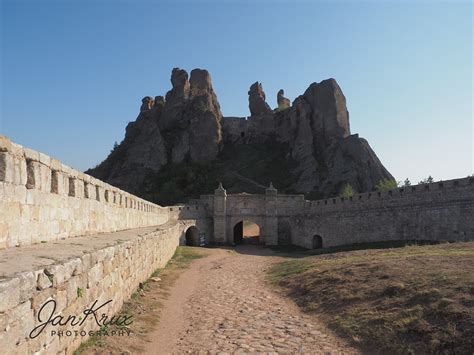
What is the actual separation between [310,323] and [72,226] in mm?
4803

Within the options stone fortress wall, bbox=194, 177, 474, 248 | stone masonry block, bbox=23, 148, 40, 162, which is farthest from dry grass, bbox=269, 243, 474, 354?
stone fortress wall, bbox=194, 177, 474, 248

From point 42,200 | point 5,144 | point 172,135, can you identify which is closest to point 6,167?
point 5,144

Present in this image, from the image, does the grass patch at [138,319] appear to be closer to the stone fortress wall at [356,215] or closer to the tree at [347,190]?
the stone fortress wall at [356,215]

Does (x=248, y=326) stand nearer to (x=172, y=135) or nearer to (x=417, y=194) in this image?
(x=417, y=194)

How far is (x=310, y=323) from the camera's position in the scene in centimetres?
789

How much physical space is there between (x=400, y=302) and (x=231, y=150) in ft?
187

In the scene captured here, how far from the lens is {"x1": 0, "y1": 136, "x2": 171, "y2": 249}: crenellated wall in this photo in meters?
4.85

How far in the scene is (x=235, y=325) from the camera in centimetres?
773

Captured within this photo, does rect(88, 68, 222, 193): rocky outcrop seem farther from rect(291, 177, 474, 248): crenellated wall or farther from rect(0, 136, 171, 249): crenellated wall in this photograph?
rect(0, 136, 171, 249): crenellated wall

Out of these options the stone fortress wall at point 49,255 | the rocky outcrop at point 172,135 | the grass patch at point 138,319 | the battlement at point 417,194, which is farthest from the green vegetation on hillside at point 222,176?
the stone fortress wall at point 49,255

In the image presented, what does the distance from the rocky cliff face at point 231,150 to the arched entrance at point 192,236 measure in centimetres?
1456

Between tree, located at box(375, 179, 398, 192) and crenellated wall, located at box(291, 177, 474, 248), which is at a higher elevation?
tree, located at box(375, 179, 398, 192)

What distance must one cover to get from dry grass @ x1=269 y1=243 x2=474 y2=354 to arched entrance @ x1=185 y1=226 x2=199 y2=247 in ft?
87.0

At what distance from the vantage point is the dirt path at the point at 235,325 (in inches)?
252
